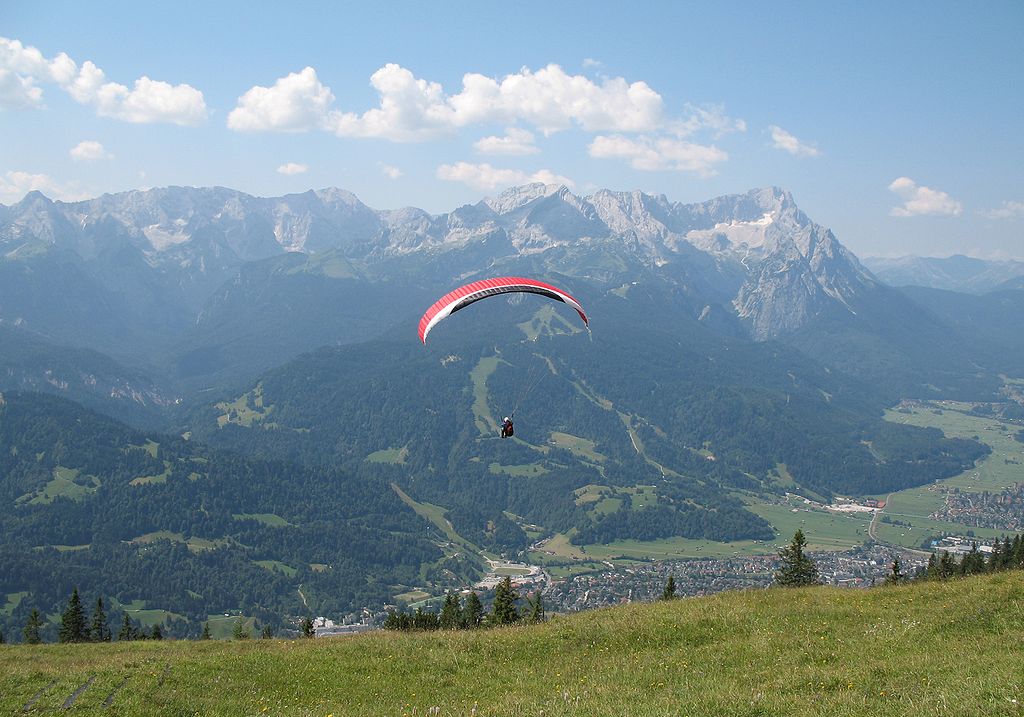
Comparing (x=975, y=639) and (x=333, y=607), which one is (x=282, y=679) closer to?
(x=975, y=639)

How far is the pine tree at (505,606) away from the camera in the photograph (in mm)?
58312

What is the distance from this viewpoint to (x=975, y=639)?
87.8 feet

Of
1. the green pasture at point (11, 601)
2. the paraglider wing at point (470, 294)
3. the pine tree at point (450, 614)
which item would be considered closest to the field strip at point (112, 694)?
the paraglider wing at point (470, 294)

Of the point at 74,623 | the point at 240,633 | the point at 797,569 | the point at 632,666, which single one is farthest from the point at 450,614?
the point at 74,623

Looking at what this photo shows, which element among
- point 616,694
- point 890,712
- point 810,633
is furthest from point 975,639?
point 616,694

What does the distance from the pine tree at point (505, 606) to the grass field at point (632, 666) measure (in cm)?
2184

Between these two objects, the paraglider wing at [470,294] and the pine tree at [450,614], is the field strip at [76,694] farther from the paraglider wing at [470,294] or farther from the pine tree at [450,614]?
the pine tree at [450,614]

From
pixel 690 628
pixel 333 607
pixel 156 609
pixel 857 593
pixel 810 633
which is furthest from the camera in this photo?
pixel 333 607

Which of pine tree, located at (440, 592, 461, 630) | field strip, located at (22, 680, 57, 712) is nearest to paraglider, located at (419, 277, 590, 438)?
pine tree, located at (440, 592, 461, 630)

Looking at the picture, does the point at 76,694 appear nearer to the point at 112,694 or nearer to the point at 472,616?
the point at 112,694

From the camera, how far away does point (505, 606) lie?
59.5 metres

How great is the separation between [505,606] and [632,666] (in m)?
33.0

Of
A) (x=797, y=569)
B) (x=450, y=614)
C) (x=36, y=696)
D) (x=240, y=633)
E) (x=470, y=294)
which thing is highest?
(x=470, y=294)

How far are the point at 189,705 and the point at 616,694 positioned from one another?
615 inches
